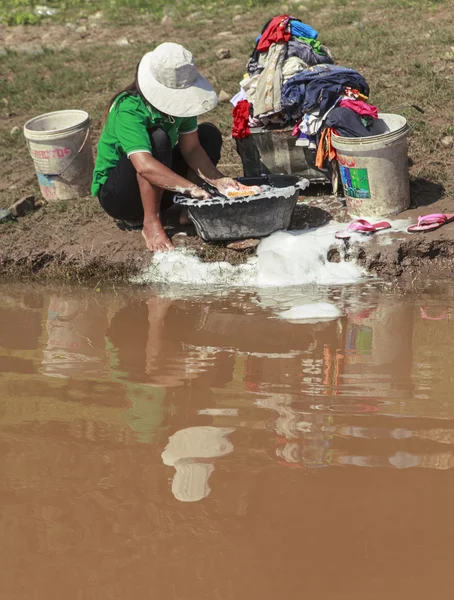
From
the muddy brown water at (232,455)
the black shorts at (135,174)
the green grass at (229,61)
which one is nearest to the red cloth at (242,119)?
the black shorts at (135,174)

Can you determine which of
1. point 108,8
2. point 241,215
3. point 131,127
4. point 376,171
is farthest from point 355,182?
point 108,8

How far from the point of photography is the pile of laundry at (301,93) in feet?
16.9

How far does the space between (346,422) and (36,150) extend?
3.66m

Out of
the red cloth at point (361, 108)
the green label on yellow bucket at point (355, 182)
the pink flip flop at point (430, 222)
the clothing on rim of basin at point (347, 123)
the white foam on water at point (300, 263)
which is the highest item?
the red cloth at point (361, 108)

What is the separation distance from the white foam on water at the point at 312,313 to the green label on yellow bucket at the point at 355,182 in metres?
1.09

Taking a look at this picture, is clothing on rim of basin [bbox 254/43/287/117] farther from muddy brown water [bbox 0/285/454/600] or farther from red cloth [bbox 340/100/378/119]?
muddy brown water [bbox 0/285/454/600]

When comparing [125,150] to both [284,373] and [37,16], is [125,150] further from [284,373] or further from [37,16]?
[37,16]

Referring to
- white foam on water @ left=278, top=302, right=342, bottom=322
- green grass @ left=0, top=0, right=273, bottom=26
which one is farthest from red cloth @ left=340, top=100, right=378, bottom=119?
green grass @ left=0, top=0, right=273, bottom=26

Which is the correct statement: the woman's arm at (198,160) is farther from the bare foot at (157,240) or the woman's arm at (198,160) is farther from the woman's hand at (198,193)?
the bare foot at (157,240)

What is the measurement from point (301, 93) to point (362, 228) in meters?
1.07

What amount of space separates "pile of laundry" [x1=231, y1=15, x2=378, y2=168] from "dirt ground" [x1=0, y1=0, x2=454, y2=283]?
541mm

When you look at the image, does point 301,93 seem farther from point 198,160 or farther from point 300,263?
point 300,263

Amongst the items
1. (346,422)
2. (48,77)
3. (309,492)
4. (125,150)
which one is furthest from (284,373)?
(48,77)

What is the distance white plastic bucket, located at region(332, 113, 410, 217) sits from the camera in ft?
16.0
